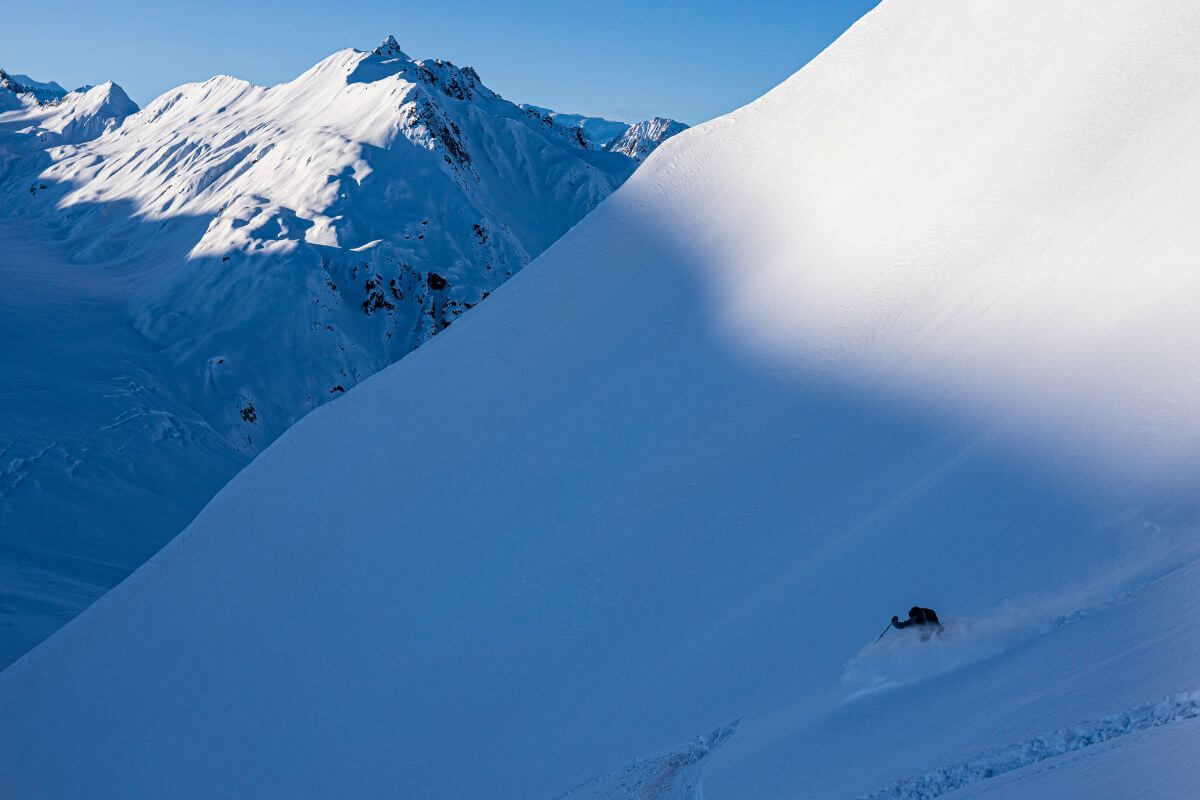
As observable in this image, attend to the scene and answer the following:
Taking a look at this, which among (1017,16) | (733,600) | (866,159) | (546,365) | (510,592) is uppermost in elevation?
(1017,16)

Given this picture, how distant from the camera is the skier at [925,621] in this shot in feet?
32.3

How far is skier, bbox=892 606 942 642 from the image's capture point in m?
9.86

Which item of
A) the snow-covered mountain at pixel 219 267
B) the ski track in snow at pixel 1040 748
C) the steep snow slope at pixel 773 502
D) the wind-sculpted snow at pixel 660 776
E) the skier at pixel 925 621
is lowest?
the ski track in snow at pixel 1040 748

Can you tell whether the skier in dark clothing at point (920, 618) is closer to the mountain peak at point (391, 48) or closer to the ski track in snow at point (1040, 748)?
the ski track in snow at point (1040, 748)

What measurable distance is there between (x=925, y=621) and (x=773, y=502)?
5507mm

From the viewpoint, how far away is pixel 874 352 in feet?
55.5

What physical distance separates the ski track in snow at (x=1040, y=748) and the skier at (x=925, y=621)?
2.58 m

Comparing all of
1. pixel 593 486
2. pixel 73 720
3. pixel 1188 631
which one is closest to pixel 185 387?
pixel 73 720

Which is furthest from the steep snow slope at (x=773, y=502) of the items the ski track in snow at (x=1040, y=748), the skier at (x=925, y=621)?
the skier at (x=925, y=621)

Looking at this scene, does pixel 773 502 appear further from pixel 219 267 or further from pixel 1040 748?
pixel 219 267

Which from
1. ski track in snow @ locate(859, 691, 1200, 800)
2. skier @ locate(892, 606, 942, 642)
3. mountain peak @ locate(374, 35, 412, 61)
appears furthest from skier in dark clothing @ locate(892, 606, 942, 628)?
mountain peak @ locate(374, 35, 412, 61)

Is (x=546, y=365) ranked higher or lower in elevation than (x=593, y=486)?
higher

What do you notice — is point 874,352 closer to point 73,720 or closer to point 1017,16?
point 1017,16

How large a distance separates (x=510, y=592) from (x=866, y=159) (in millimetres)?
13960
